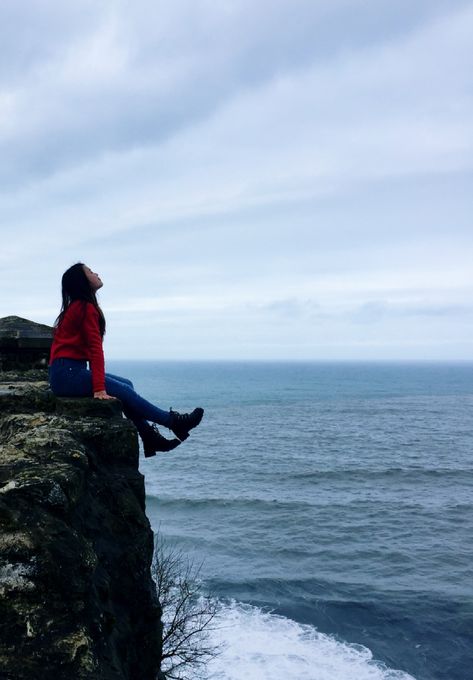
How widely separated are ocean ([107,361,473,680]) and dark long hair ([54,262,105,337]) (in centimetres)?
2029

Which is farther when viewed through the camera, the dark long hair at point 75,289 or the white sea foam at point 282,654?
the white sea foam at point 282,654

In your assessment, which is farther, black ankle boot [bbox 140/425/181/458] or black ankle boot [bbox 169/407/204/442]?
black ankle boot [bbox 140/425/181/458]

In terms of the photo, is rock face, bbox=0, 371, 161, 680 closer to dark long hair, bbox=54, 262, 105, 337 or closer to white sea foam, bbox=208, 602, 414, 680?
dark long hair, bbox=54, 262, 105, 337

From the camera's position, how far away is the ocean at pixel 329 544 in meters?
24.8

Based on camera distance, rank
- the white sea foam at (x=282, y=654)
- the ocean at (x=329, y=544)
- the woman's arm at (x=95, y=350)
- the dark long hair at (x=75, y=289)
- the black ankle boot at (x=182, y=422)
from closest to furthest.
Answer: the woman's arm at (x=95, y=350)
the dark long hair at (x=75, y=289)
the black ankle boot at (x=182, y=422)
the white sea foam at (x=282, y=654)
the ocean at (x=329, y=544)

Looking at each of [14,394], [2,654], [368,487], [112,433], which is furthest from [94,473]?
[368,487]

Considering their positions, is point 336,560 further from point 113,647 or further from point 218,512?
point 113,647

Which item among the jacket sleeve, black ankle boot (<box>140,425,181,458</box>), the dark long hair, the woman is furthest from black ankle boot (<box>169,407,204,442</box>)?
the dark long hair

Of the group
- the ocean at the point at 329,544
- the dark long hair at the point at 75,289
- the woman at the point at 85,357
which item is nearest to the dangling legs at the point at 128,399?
the woman at the point at 85,357

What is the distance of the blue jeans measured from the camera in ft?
25.2

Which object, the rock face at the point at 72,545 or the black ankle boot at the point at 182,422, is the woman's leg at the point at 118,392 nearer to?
the black ankle boot at the point at 182,422

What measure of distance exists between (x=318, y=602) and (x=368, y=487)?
2621 centimetres

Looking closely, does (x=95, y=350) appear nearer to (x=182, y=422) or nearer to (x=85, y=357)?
(x=85, y=357)

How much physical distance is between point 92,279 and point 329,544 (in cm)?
3510
